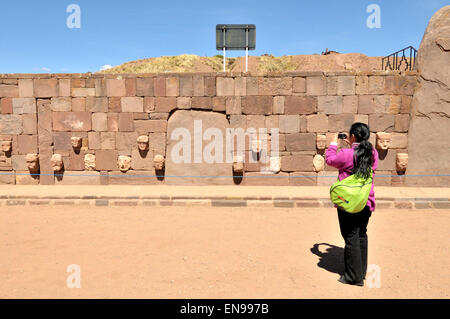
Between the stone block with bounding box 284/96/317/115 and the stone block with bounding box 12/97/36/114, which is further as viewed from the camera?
the stone block with bounding box 12/97/36/114

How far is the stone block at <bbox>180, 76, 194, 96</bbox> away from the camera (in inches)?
346

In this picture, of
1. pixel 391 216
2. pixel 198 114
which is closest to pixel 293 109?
pixel 198 114

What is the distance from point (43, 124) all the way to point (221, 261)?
7383 mm

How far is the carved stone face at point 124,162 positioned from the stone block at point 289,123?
13.9 ft

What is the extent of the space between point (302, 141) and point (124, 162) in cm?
485

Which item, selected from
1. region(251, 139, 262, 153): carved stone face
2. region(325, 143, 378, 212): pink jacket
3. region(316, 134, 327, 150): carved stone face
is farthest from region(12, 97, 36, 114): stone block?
region(325, 143, 378, 212): pink jacket

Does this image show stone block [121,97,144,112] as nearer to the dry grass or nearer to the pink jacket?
the pink jacket

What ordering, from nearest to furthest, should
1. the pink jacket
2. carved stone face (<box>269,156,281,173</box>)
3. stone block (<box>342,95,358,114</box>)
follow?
the pink jacket, stone block (<box>342,95,358,114</box>), carved stone face (<box>269,156,281,173</box>)

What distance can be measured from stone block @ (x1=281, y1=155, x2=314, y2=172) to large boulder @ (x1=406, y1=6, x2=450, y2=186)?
260cm

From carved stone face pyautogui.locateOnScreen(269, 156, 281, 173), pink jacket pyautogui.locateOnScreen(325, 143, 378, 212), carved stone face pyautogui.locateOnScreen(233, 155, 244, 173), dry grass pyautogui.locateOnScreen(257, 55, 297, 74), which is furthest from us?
dry grass pyautogui.locateOnScreen(257, 55, 297, 74)

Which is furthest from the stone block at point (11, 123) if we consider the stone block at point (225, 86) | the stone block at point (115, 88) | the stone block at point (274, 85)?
the stone block at point (274, 85)

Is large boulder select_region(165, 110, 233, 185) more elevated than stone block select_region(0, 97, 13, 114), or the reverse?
stone block select_region(0, 97, 13, 114)

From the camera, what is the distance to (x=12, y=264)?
13.5 feet

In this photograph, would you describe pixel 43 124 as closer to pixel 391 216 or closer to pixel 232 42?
pixel 232 42
